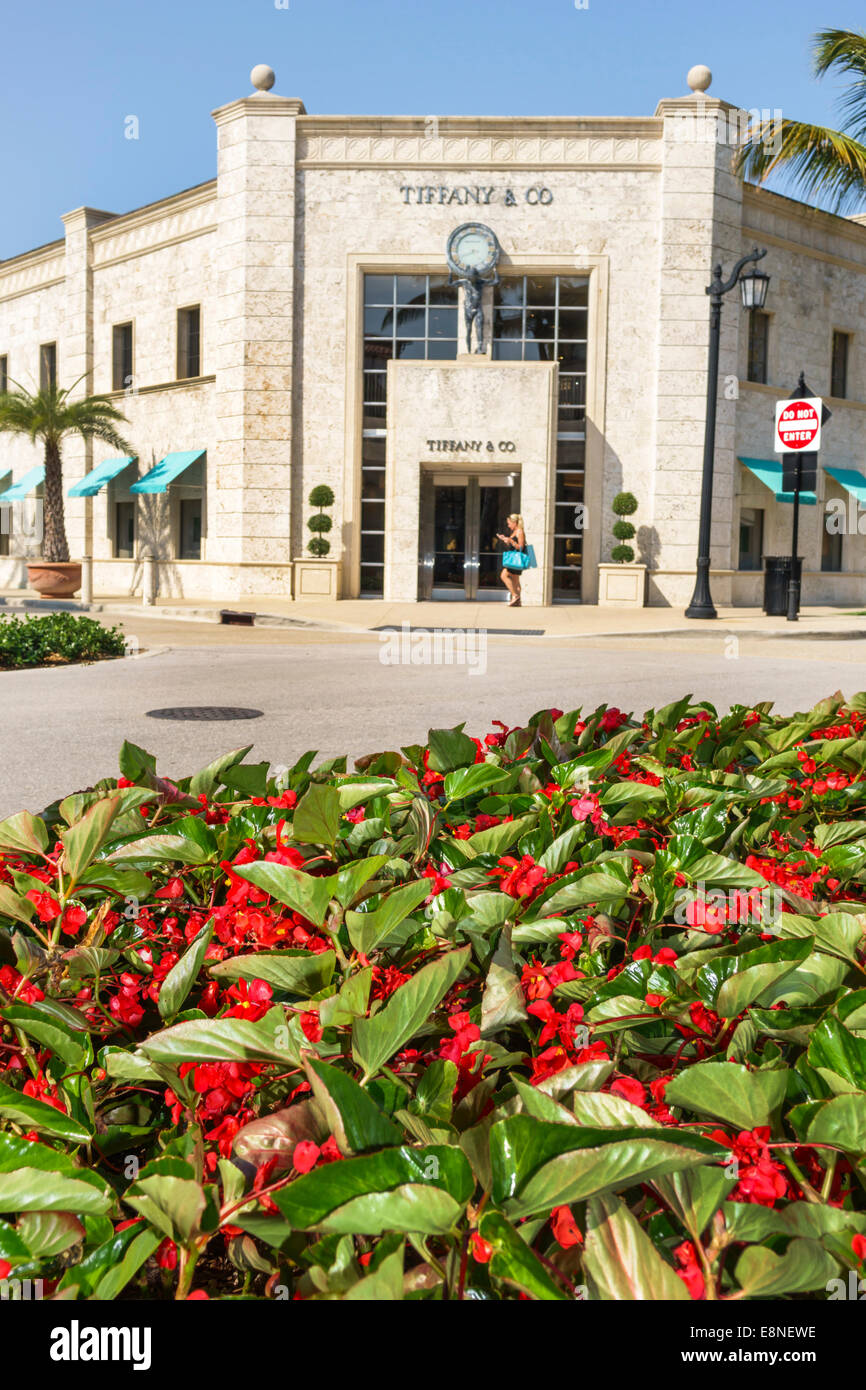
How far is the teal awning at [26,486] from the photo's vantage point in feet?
111

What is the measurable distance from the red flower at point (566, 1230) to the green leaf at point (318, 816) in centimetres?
95

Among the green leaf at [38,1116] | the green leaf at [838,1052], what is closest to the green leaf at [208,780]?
the green leaf at [38,1116]

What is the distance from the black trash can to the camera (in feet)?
76.2

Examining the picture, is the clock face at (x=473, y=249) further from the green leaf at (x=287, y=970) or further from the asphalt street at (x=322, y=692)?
the green leaf at (x=287, y=970)

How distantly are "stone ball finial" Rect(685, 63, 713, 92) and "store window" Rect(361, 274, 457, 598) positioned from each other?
717cm

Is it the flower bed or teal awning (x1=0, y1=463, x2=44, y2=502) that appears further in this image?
teal awning (x1=0, y1=463, x2=44, y2=502)

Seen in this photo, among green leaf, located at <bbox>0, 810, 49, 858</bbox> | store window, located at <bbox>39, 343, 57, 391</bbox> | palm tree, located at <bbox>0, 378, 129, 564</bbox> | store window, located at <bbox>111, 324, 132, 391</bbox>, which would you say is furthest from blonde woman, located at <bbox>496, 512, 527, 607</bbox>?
green leaf, located at <bbox>0, 810, 49, 858</bbox>

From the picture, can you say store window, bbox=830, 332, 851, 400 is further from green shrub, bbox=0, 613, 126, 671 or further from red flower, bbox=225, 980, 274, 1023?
red flower, bbox=225, 980, 274, 1023

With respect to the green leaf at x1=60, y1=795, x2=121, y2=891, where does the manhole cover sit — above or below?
below

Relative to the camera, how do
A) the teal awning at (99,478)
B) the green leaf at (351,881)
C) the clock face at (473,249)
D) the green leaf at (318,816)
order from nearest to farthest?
the green leaf at (351,881), the green leaf at (318,816), the clock face at (473,249), the teal awning at (99,478)

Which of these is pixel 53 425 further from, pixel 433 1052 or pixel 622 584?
pixel 433 1052

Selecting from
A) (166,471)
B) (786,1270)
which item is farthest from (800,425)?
(786,1270)

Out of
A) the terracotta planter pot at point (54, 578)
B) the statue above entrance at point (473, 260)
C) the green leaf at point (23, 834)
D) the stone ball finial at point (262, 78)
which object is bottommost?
the green leaf at point (23, 834)
